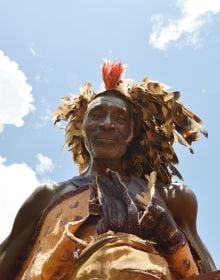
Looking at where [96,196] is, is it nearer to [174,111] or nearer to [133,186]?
[133,186]

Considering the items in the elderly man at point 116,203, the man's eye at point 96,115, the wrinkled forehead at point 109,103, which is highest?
the wrinkled forehead at point 109,103

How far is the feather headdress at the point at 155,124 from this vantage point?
3480 mm

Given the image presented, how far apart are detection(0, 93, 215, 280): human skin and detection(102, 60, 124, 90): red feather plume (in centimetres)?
19

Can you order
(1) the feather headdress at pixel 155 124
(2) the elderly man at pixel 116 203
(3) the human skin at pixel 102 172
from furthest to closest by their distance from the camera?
(1) the feather headdress at pixel 155 124 < (3) the human skin at pixel 102 172 < (2) the elderly man at pixel 116 203

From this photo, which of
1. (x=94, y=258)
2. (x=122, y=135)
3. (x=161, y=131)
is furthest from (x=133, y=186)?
(x=94, y=258)

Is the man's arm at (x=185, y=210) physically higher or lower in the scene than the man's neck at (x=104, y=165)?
lower

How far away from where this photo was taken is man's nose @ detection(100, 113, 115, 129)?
10.4 feet

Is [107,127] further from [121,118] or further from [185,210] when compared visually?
[185,210]

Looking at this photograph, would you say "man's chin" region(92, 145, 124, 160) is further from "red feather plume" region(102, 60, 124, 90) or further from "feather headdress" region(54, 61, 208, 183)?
"red feather plume" region(102, 60, 124, 90)

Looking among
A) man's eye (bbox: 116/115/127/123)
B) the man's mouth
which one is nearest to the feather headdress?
man's eye (bbox: 116/115/127/123)

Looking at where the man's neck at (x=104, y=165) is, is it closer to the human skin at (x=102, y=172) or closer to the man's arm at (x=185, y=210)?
the human skin at (x=102, y=172)

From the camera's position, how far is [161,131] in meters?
3.53

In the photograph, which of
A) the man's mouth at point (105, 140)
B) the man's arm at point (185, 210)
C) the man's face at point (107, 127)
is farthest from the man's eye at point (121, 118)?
the man's arm at point (185, 210)

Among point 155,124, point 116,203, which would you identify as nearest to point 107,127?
point 155,124
